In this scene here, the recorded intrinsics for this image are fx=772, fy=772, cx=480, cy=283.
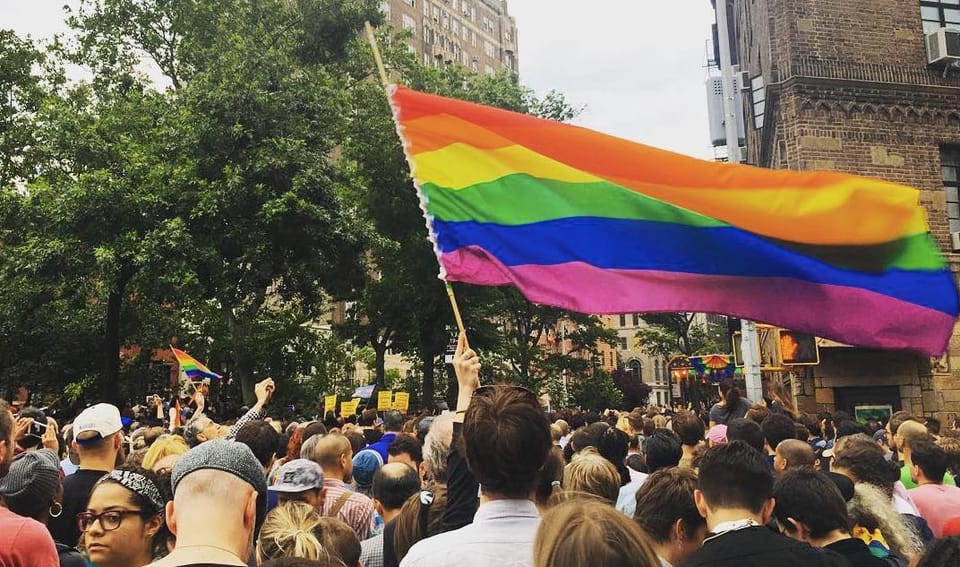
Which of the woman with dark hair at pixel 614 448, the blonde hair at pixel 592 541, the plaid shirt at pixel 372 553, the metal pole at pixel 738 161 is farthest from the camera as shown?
the metal pole at pixel 738 161

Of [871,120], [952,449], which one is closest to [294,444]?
[952,449]

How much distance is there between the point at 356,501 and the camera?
5113 millimetres

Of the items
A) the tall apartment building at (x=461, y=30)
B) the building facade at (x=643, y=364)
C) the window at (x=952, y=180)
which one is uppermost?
the tall apartment building at (x=461, y=30)

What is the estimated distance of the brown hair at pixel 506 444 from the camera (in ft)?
9.14

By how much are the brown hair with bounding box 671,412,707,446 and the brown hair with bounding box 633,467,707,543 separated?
2909 mm

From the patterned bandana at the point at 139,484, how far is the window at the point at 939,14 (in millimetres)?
19816

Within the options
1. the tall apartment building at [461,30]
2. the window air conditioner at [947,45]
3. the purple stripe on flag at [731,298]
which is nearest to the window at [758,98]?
the window air conditioner at [947,45]

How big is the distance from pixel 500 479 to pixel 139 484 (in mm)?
1498

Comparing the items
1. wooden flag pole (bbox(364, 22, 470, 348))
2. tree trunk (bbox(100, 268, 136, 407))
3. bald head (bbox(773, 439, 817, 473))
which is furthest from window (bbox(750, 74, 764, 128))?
wooden flag pole (bbox(364, 22, 470, 348))

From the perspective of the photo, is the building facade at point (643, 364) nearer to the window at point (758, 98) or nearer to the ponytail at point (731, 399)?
the window at point (758, 98)

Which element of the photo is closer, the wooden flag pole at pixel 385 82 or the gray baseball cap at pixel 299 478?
the wooden flag pole at pixel 385 82

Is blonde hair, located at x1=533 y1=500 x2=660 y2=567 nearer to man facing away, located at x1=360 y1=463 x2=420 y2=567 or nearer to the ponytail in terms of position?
man facing away, located at x1=360 y1=463 x2=420 y2=567

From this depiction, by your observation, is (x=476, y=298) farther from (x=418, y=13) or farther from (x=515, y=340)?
(x=418, y=13)

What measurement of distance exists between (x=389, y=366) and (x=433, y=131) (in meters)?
50.7
